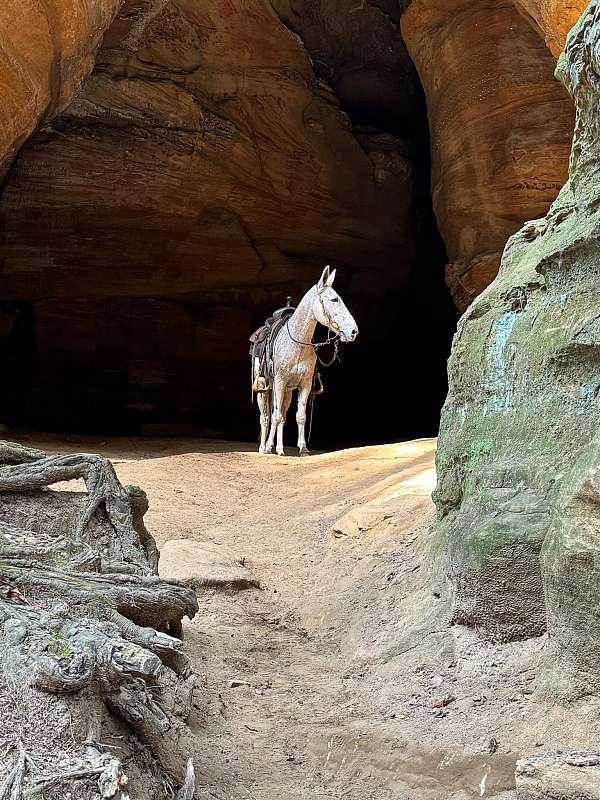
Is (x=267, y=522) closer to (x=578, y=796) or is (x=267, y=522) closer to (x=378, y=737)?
(x=378, y=737)

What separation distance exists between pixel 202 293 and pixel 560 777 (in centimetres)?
1597

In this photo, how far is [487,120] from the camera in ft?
42.6

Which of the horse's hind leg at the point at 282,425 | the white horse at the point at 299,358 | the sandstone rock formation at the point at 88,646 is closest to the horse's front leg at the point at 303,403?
the white horse at the point at 299,358

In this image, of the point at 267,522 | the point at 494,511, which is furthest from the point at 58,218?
the point at 494,511

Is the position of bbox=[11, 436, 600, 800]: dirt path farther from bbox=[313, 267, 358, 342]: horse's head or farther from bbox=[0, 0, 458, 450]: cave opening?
bbox=[0, 0, 458, 450]: cave opening

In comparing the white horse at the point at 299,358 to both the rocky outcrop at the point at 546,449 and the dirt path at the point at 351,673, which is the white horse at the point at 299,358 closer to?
the dirt path at the point at 351,673

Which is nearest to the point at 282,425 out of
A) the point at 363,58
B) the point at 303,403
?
the point at 303,403

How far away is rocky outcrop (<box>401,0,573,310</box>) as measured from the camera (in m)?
12.3

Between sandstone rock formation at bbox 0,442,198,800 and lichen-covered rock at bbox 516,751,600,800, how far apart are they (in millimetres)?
972

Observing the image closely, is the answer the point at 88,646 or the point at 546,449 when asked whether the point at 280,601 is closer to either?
the point at 546,449

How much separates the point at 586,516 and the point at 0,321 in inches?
648

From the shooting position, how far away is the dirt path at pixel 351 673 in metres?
2.83

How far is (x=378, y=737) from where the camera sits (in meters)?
3.11

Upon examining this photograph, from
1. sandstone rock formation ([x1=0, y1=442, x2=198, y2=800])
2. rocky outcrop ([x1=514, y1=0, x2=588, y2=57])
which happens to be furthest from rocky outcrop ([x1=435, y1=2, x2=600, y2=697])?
rocky outcrop ([x1=514, y1=0, x2=588, y2=57])
